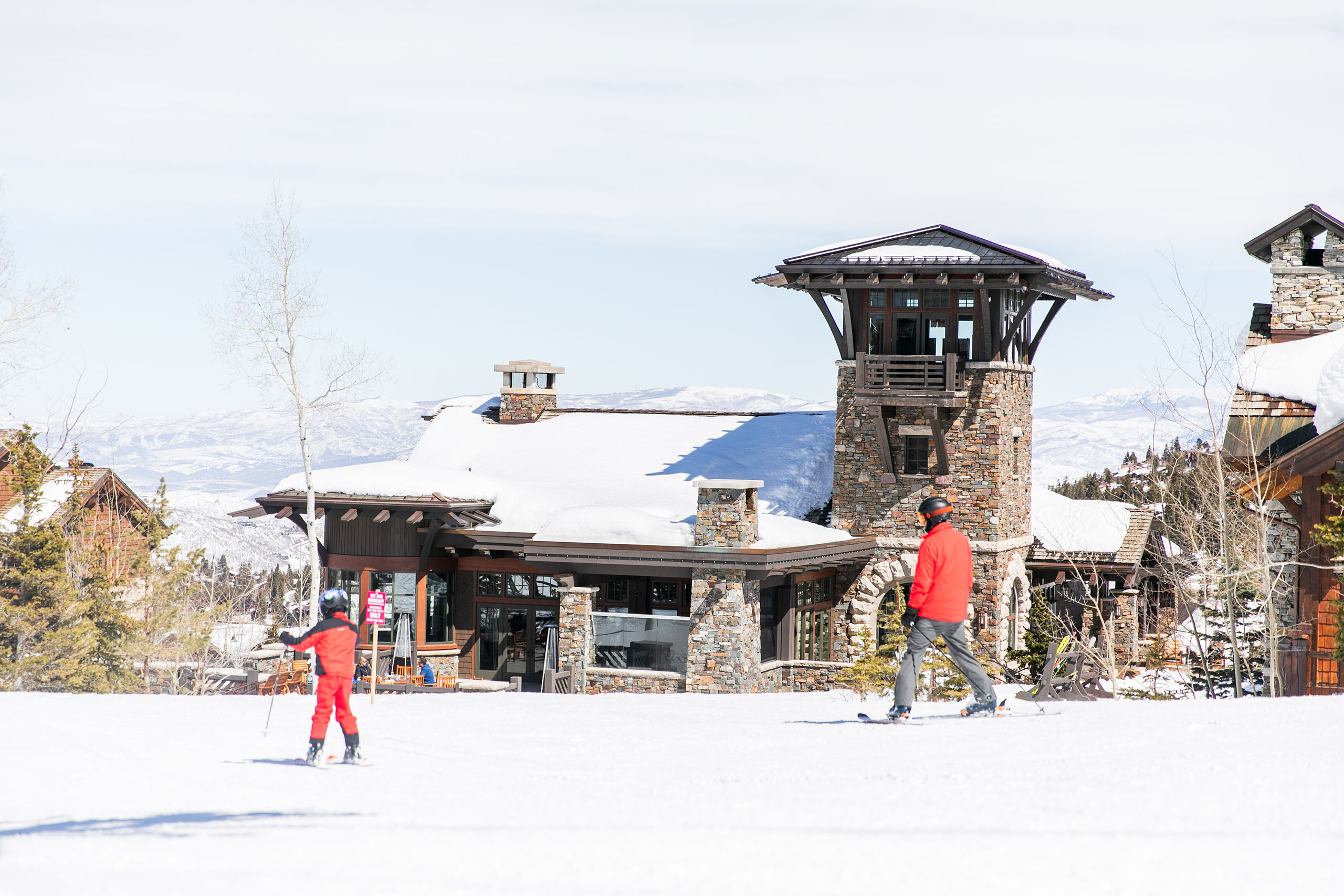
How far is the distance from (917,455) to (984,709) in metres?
13.4

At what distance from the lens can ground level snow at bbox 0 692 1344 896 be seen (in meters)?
4.79

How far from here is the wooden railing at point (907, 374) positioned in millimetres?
22094

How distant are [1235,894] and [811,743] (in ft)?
15.6

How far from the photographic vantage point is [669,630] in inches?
782

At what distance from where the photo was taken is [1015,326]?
2220 centimetres

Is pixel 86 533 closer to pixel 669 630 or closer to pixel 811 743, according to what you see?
pixel 669 630

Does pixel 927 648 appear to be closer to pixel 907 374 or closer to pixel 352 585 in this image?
pixel 907 374

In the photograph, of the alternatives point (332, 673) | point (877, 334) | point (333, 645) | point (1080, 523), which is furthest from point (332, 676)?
point (1080, 523)

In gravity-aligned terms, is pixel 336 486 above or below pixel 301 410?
below

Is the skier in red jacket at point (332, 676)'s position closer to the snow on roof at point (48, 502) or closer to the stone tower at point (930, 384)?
the stone tower at point (930, 384)

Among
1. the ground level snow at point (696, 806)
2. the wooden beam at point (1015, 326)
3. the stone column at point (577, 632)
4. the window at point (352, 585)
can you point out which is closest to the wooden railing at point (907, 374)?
the wooden beam at point (1015, 326)

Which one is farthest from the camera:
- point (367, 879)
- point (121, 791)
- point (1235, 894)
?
point (121, 791)

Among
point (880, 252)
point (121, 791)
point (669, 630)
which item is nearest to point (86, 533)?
point (669, 630)

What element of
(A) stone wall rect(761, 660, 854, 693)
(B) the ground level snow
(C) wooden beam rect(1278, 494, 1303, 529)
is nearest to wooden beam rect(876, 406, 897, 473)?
(A) stone wall rect(761, 660, 854, 693)
